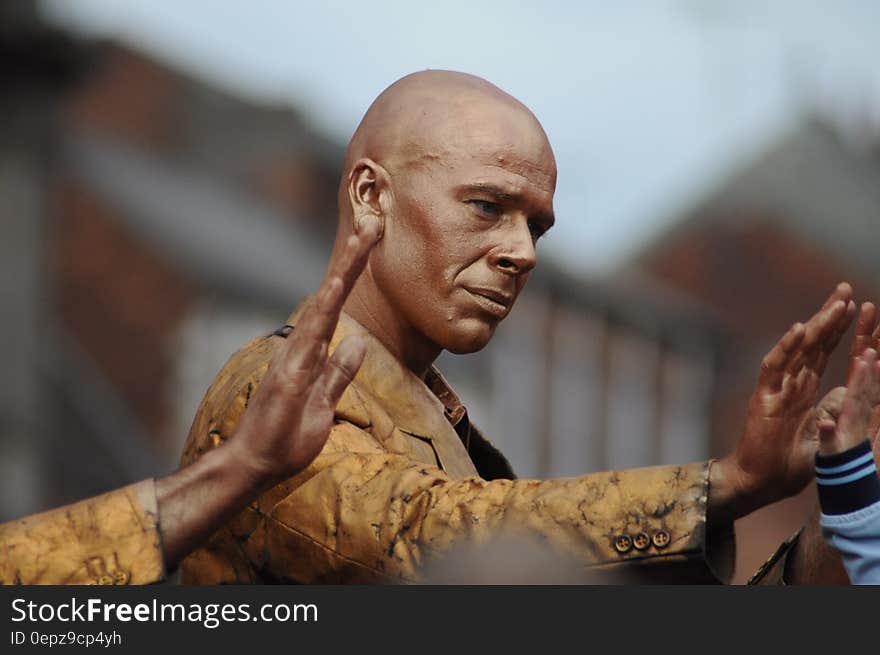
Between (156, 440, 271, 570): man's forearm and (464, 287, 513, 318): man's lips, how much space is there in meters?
1.21

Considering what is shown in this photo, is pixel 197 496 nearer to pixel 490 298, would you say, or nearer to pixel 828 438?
pixel 490 298

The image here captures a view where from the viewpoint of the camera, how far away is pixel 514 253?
7590 millimetres

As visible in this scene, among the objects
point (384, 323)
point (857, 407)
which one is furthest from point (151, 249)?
point (857, 407)

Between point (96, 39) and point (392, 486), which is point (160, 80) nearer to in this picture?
point (96, 39)

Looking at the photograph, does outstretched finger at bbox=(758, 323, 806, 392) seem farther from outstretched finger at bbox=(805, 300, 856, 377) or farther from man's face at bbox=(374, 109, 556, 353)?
man's face at bbox=(374, 109, 556, 353)

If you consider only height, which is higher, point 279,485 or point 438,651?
point 279,485

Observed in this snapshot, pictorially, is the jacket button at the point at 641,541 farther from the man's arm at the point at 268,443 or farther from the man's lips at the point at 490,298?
the man's lips at the point at 490,298

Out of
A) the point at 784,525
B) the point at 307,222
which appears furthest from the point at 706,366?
the point at 784,525

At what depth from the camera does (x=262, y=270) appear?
35.7 m

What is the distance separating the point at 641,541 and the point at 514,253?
46.6 inches

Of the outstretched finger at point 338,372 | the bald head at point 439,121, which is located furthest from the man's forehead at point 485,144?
the outstretched finger at point 338,372

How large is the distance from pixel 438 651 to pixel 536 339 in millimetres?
31437

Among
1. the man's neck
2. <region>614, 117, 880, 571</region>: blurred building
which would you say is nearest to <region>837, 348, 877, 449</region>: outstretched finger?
the man's neck

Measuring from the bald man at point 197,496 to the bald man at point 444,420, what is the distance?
394mm
